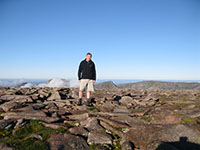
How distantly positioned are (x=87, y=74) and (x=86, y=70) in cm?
36

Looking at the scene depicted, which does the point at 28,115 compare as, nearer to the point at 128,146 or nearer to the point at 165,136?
the point at 128,146

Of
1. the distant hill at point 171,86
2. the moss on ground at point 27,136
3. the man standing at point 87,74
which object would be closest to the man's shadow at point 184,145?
the moss on ground at point 27,136

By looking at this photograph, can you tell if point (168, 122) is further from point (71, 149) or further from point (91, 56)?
point (91, 56)

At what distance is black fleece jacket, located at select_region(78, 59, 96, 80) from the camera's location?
12.5 metres

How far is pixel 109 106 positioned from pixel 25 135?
7.24 m

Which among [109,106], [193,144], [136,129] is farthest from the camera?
[109,106]

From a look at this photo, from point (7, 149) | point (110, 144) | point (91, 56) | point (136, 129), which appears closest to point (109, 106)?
point (91, 56)

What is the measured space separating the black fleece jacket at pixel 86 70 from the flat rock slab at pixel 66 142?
7.07 meters

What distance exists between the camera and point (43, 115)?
26.9ft

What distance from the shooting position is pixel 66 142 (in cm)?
537

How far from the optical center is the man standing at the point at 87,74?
40.9 feet

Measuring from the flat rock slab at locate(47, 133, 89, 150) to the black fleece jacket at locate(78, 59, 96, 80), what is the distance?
707 centimetres

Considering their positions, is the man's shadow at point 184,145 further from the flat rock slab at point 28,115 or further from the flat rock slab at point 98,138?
the flat rock slab at point 28,115

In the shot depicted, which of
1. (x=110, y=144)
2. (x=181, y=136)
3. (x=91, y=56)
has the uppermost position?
(x=91, y=56)
